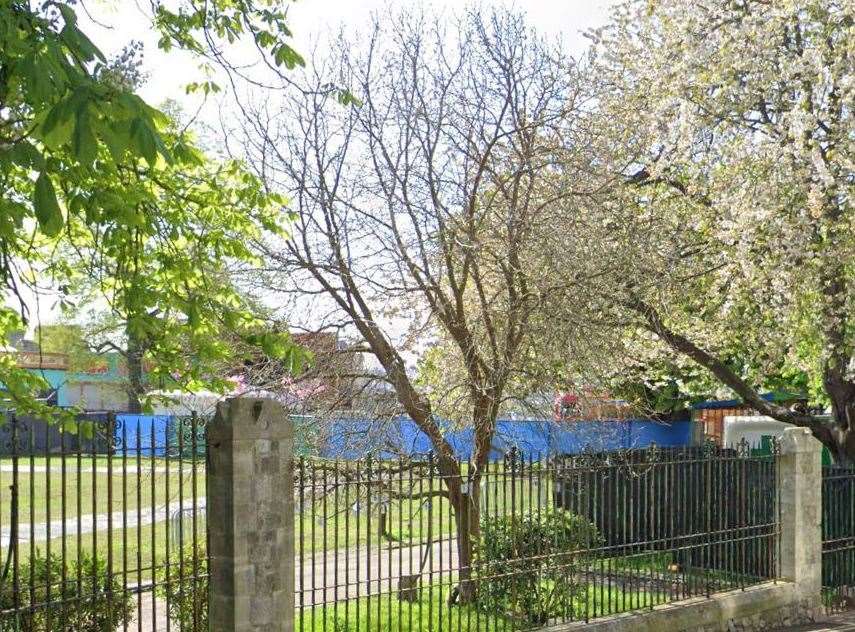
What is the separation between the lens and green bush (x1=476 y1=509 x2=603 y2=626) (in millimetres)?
9625

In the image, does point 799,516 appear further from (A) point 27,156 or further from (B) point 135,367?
(B) point 135,367

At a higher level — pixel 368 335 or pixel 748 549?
pixel 368 335

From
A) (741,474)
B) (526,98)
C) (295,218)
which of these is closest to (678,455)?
(741,474)

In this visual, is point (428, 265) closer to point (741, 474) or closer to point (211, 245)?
point (211, 245)

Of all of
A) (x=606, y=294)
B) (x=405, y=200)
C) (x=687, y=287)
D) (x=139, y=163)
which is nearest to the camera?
(x=139, y=163)

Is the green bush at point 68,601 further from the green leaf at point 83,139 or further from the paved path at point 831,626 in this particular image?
the paved path at point 831,626

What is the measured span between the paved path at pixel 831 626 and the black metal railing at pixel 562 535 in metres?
0.69

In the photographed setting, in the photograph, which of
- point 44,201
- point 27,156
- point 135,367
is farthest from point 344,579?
point 135,367

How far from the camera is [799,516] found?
40.8 feet

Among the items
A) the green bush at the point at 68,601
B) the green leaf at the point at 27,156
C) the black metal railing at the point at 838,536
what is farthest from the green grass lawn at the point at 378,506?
the green leaf at the point at 27,156

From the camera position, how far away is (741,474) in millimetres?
12102

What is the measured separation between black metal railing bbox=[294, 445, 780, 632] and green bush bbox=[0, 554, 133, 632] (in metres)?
1.66

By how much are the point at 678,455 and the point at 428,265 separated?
349cm

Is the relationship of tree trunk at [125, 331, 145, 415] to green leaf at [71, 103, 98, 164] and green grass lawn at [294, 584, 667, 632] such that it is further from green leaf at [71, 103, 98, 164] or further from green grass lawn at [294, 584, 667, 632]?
green leaf at [71, 103, 98, 164]
